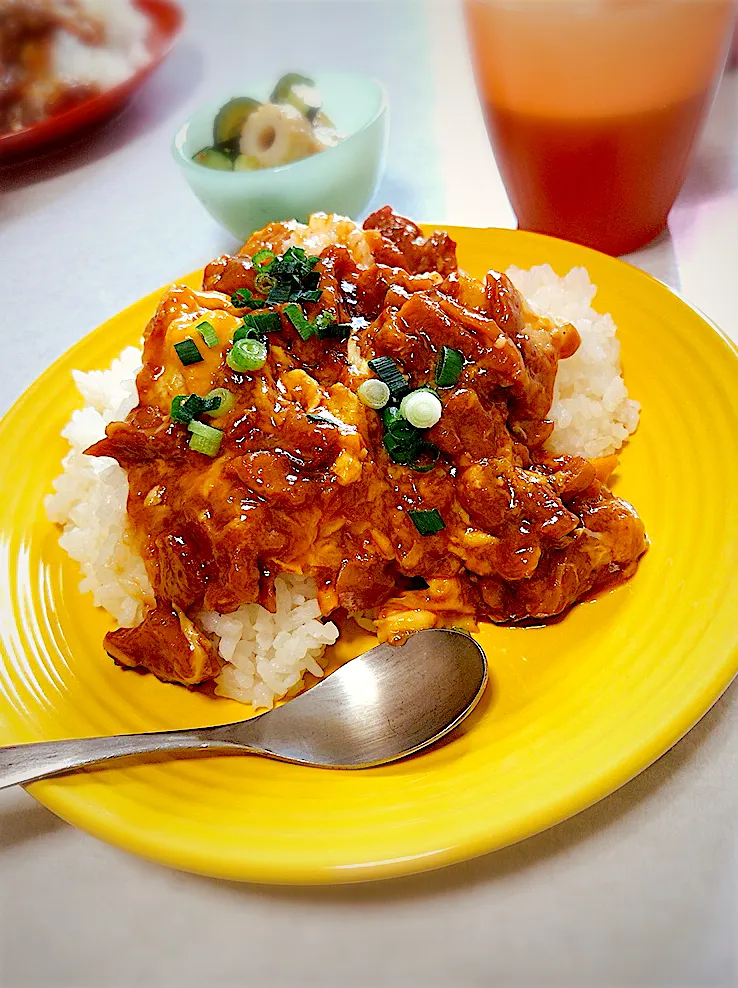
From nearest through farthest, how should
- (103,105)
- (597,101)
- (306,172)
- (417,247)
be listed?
(417,247), (597,101), (306,172), (103,105)

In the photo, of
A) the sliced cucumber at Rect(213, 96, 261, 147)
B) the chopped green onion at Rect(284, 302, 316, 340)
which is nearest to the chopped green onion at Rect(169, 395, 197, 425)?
the chopped green onion at Rect(284, 302, 316, 340)

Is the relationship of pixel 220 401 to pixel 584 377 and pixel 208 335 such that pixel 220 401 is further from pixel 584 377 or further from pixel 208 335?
pixel 584 377

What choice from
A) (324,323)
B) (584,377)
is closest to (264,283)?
(324,323)

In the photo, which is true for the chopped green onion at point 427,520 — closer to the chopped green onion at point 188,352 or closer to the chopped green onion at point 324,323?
the chopped green onion at point 324,323

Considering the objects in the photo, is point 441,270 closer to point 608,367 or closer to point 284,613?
point 608,367

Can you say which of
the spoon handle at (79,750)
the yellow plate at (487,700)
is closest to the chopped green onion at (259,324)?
the yellow plate at (487,700)

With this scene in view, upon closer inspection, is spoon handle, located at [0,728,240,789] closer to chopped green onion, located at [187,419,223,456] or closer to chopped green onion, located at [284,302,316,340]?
chopped green onion, located at [187,419,223,456]
